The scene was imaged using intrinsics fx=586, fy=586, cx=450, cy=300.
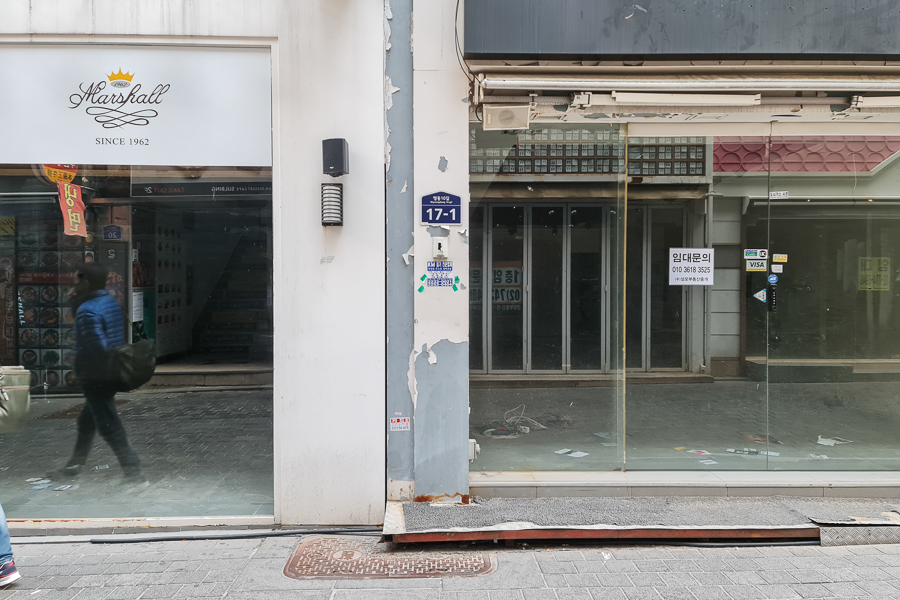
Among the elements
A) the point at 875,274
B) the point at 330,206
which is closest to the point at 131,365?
the point at 330,206

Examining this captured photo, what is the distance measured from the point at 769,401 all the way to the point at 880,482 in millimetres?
1098

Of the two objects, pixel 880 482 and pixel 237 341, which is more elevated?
pixel 237 341

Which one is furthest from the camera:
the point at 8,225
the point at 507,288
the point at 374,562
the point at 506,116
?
the point at 507,288

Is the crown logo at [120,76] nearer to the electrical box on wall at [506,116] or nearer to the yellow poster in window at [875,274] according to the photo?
the electrical box on wall at [506,116]

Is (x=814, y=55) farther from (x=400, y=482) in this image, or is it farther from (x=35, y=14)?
(x=35, y=14)

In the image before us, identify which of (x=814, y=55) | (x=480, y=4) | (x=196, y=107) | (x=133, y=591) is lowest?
(x=133, y=591)

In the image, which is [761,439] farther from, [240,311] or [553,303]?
[240,311]

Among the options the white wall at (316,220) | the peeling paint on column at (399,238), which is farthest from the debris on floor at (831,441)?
the white wall at (316,220)

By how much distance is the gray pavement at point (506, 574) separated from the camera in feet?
12.1

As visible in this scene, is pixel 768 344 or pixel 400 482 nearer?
pixel 400 482

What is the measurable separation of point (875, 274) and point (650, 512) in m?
3.59

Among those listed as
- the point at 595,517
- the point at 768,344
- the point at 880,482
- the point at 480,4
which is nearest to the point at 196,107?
the point at 480,4

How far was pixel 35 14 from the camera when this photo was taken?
4.68 metres

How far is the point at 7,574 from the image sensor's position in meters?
3.75
